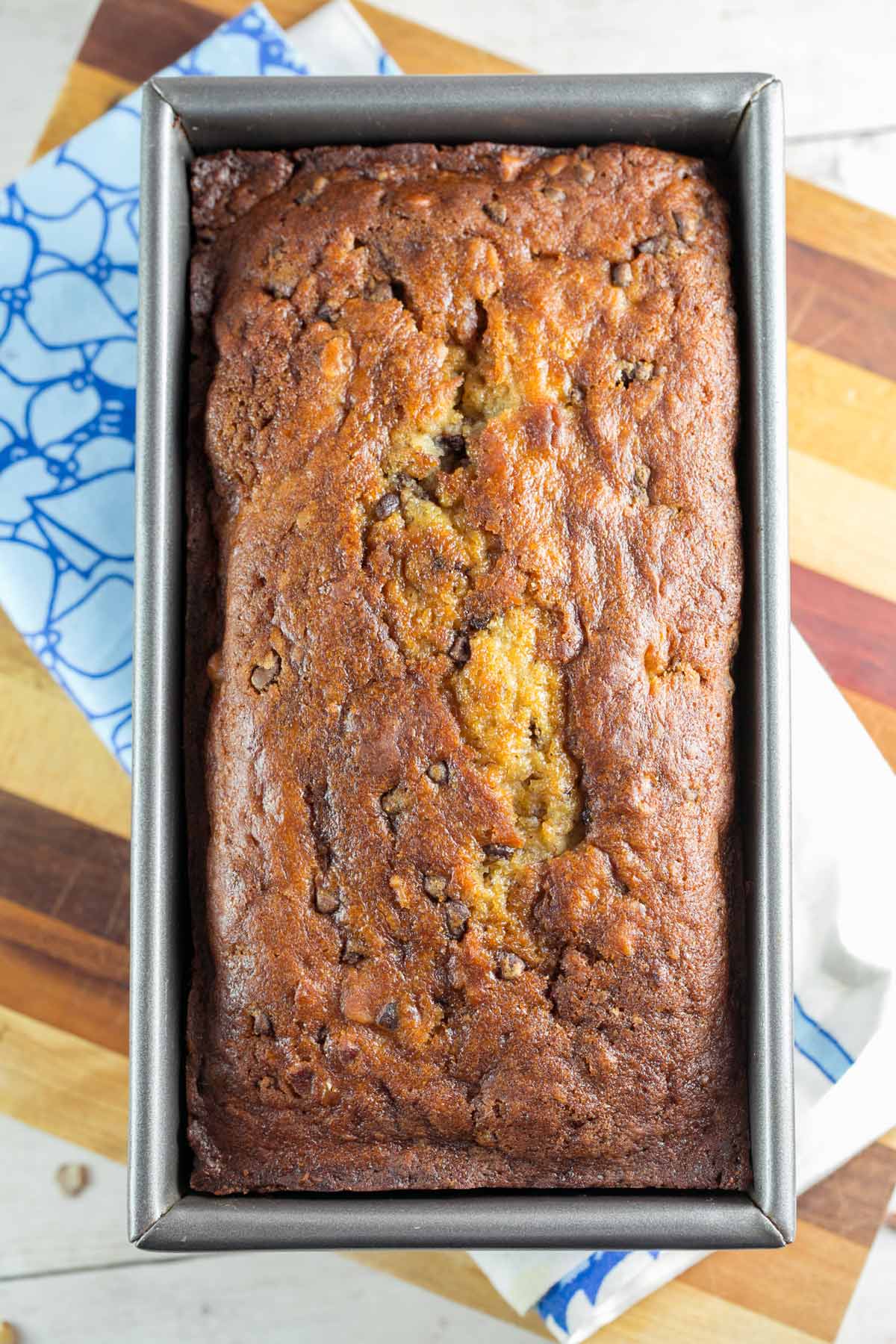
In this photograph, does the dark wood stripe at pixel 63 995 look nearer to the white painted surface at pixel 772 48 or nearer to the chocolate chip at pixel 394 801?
the chocolate chip at pixel 394 801

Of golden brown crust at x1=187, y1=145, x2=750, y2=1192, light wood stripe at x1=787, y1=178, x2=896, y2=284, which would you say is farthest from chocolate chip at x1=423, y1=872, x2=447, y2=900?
light wood stripe at x1=787, y1=178, x2=896, y2=284

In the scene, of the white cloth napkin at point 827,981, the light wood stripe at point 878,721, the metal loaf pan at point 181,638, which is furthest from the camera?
the light wood stripe at point 878,721

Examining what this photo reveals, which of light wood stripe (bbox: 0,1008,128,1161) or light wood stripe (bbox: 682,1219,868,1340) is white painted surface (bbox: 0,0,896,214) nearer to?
light wood stripe (bbox: 682,1219,868,1340)

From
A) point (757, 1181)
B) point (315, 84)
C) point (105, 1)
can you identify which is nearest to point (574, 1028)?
point (757, 1181)

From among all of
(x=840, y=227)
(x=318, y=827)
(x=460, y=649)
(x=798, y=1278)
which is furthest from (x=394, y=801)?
(x=840, y=227)

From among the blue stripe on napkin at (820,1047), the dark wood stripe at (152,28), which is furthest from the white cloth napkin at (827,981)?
the dark wood stripe at (152,28)

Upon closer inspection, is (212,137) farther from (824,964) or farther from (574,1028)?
(824,964)

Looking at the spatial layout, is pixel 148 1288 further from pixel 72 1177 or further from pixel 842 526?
pixel 842 526
